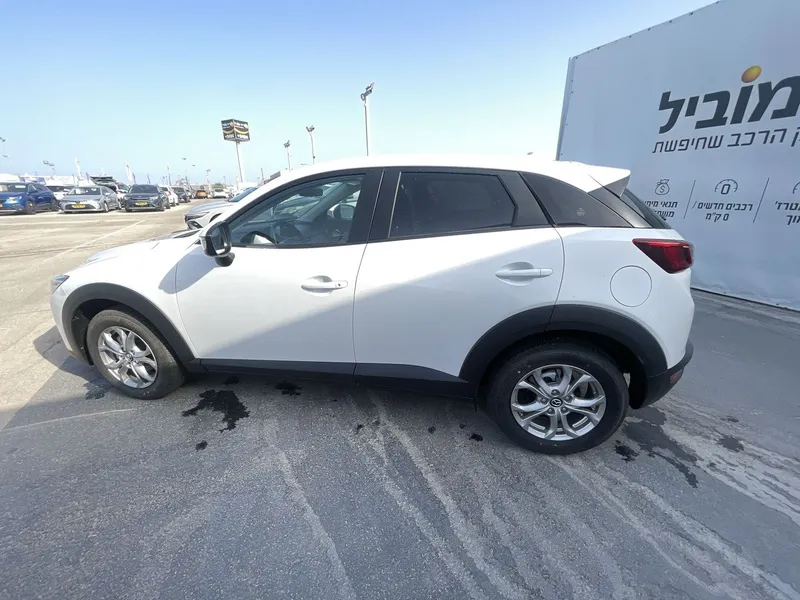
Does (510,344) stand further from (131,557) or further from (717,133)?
(717,133)

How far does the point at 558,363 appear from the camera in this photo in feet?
6.85

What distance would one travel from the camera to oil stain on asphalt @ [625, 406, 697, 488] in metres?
2.20

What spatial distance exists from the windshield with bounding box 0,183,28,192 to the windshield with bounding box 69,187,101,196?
1773 millimetres

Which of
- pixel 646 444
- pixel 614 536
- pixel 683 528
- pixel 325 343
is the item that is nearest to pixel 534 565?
pixel 614 536

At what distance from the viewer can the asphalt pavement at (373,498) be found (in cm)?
157

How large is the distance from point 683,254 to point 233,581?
2.76 meters

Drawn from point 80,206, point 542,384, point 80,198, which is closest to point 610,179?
point 542,384

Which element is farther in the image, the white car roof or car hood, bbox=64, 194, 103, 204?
car hood, bbox=64, 194, 103, 204

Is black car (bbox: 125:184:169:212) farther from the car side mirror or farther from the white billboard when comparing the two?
the car side mirror

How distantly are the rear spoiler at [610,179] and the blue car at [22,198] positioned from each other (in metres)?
25.2

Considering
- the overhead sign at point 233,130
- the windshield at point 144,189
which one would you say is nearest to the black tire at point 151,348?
the windshield at point 144,189

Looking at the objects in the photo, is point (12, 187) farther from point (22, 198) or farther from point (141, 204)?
point (141, 204)

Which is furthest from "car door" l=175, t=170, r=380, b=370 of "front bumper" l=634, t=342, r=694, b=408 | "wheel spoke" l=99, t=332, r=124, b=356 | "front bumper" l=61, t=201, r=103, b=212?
"front bumper" l=61, t=201, r=103, b=212

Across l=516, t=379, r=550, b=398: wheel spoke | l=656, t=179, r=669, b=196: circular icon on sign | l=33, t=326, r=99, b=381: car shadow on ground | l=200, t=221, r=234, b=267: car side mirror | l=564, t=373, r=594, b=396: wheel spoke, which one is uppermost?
l=656, t=179, r=669, b=196: circular icon on sign
